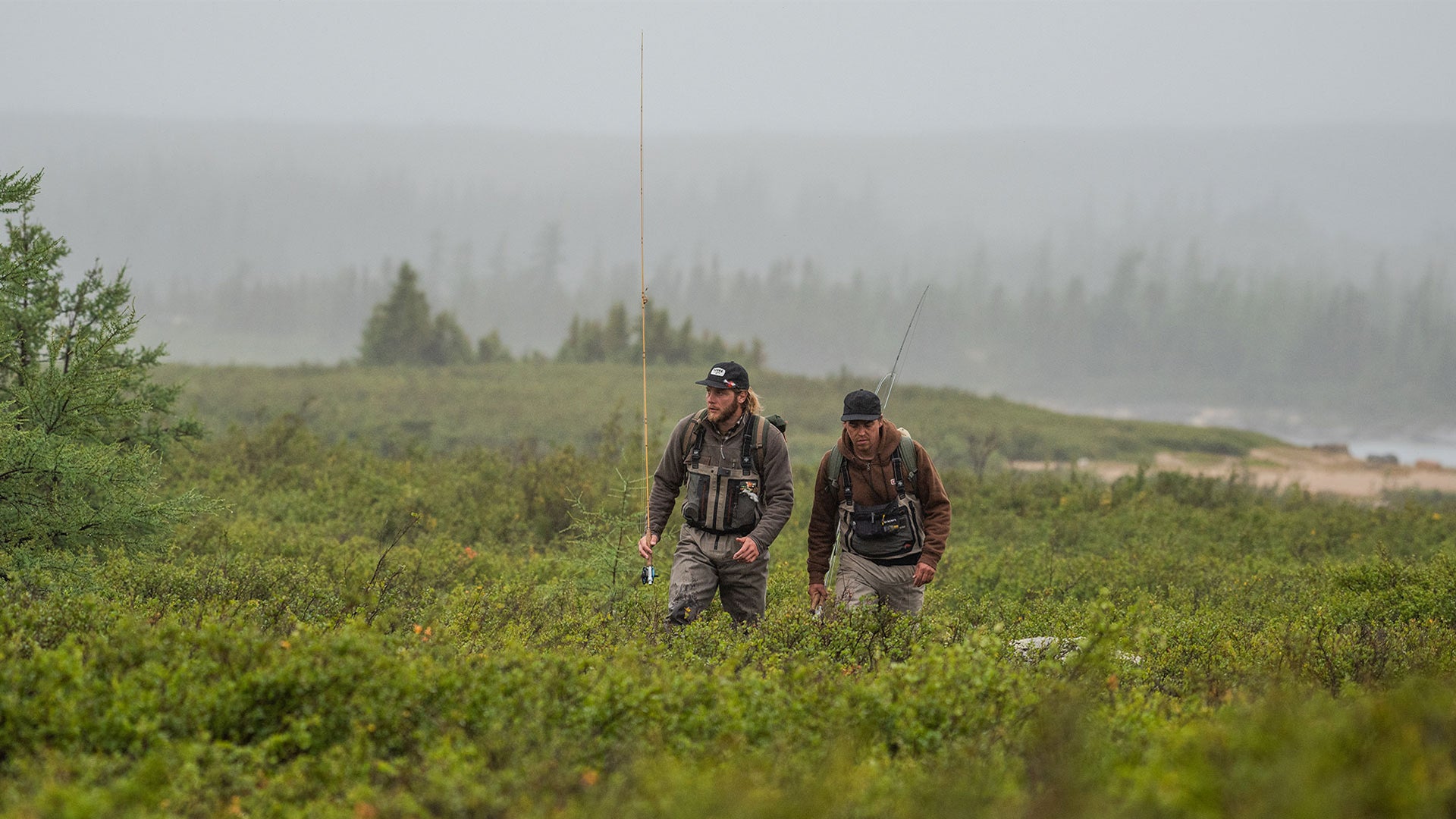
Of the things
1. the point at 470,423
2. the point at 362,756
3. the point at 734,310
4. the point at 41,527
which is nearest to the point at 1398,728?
the point at 362,756

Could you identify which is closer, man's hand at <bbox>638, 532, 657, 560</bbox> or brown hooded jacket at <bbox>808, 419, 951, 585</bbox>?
man's hand at <bbox>638, 532, 657, 560</bbox>

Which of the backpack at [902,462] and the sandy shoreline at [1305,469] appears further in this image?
the sandy shoreline at [1305,469]

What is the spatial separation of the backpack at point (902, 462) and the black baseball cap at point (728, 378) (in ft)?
2.63

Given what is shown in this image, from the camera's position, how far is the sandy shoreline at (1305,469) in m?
42.2

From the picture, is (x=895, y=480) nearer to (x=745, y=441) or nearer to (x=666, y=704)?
(x=745, y=441)

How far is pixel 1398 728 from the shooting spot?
12.7 ft

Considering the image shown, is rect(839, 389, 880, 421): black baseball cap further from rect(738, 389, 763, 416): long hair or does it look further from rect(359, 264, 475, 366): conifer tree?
rect(359, 264, 475, 366): conifer tree

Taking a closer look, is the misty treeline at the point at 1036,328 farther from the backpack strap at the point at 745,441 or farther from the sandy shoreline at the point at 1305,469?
the backpack strap at the point at 745,441

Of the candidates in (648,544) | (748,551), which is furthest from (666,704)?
(648,544)

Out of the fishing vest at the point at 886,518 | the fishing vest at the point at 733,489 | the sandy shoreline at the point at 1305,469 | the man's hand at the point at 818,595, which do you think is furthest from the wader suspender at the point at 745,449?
the sandy shoreline at the point at 1305,469

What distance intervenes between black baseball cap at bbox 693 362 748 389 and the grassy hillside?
24.7 metres

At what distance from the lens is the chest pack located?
755 centimetres

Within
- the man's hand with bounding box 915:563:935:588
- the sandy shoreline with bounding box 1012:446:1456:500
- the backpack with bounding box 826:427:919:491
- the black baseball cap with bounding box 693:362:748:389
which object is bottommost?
the sandy shoreline with bounding box 1012:446:1456:500

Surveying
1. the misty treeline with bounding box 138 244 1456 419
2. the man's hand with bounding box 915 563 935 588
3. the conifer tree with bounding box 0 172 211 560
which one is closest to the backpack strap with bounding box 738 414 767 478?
the man's hand with bounding box 915 563 935 588
